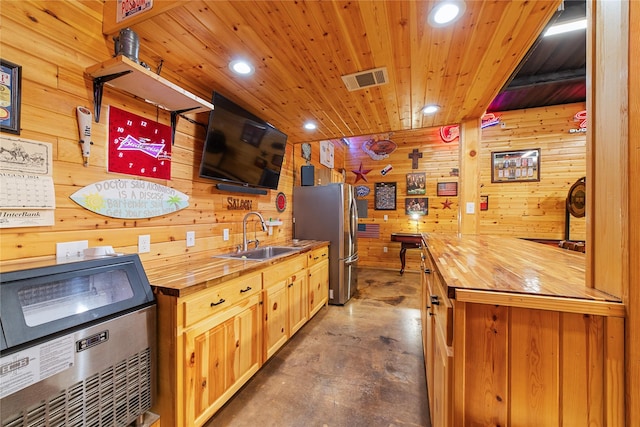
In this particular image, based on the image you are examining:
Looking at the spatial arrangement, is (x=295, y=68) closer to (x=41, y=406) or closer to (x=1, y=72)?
(x=1, y=72)

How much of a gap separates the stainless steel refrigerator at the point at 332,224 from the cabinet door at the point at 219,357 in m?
1.71

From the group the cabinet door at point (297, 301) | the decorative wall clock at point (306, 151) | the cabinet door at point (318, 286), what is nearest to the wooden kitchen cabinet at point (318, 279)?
the cabinet door at point (318, 286)

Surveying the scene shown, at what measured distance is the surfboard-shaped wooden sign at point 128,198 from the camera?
1389mm

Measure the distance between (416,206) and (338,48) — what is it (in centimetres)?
453

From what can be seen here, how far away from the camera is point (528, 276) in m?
1.05

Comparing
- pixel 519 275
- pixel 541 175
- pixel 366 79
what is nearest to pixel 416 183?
pixel 541 175

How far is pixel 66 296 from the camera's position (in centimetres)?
102

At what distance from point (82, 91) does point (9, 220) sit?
2.41ft

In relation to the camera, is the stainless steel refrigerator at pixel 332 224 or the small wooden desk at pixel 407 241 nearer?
the stainless steel refrigerator at pixel 332 224

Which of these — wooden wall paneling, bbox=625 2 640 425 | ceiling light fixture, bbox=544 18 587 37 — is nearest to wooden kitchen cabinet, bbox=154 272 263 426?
wooden wall paneling, bbox=625 2 640 425

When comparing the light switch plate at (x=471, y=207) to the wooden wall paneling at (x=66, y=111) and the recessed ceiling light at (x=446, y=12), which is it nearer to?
the recessed ceiling light at (x=446, y=12)

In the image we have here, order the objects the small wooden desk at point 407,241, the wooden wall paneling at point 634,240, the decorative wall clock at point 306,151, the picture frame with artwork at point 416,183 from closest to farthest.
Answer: the wooden wall paneling at point 634,240
the decorative wall clock at point 306,151
the small wooden desk at point 407,241
the picture frame with artwork at point 416,183

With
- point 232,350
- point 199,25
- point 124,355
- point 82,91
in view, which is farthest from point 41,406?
point 199,25

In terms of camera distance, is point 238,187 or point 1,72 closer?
point 1,72
